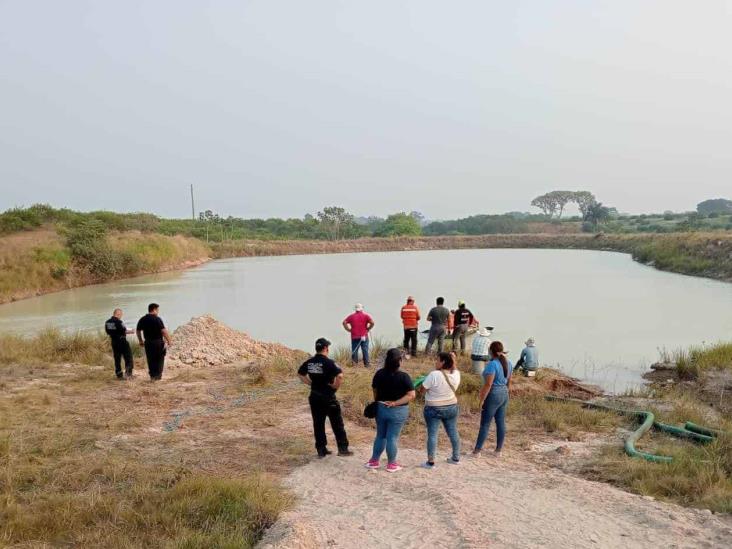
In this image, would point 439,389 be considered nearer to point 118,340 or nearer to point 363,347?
point 363,347

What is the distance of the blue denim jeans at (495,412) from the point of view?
21.1 ft

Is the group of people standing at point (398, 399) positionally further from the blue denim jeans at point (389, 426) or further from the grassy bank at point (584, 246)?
the grassy bank at point (584, 246)

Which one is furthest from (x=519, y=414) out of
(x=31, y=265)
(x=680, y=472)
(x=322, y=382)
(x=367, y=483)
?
(x=31, y=265)

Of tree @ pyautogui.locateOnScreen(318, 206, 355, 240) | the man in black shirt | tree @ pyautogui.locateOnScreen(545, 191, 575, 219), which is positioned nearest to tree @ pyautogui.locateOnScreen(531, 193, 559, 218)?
tree @ pyautogui.locateOnScreen(545, 191, 575, 219)

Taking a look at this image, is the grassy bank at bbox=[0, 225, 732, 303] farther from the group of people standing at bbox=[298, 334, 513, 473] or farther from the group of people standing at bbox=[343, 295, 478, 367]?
the group of people standing at bbox=[298, 334, 513, 473]

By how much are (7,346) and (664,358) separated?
1453 centimetres

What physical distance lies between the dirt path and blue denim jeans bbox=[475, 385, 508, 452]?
457 millimetres

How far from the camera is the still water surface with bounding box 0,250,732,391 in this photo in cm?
1566

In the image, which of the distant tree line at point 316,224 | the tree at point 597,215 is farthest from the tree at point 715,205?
the tree at point 597,215

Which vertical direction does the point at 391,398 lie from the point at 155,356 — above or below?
above

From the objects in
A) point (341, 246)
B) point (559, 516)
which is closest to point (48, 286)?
point (559, 516)

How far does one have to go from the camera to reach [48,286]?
3064 centimetres

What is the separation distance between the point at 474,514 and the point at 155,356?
699cm

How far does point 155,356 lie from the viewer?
33.7 ft
